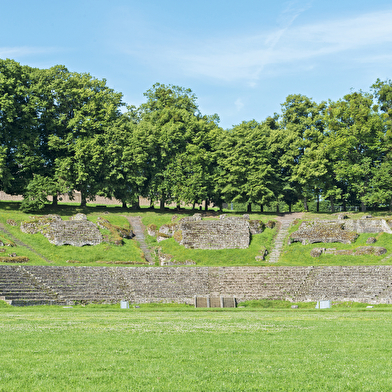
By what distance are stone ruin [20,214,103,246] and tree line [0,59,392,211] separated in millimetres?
5332

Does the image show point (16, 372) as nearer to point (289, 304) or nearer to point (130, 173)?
point (289, 304)

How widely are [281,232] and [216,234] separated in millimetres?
8601

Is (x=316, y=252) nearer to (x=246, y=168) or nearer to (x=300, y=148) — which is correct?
(x=246, y=168)

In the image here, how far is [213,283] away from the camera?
39.2 m

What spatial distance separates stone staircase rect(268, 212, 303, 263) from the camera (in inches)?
1938

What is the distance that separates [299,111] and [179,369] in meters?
67.5

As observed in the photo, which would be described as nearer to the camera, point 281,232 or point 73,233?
point 73,233

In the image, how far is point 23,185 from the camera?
58375 mm

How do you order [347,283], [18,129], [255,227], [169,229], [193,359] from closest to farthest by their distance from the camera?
[193,359] < [347,283] < [169,229] < [255,227] < [18,129]

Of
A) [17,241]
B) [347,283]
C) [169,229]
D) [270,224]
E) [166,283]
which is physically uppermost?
[270,224]

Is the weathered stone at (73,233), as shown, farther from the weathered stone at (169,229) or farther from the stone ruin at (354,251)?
the stone ruin at (354,251)

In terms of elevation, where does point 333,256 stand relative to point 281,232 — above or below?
below

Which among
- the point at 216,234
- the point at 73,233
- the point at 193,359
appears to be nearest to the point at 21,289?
the point at 73,233

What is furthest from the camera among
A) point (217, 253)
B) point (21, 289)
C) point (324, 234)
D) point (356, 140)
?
point (356, 140)
